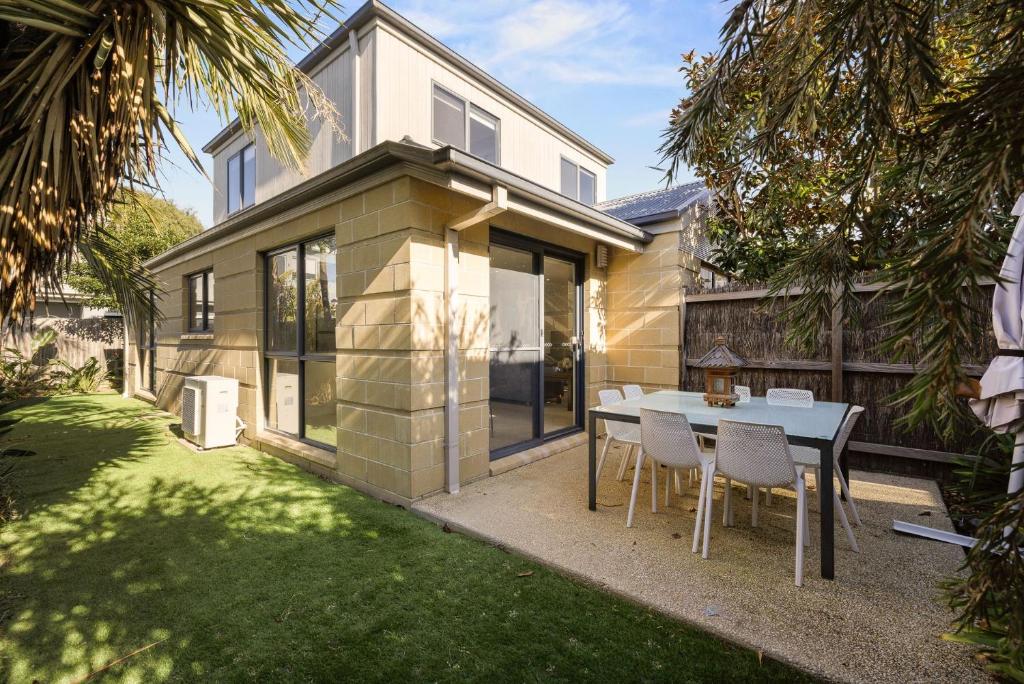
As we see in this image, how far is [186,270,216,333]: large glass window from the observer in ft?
26.5

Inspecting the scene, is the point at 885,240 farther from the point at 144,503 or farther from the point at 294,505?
the point at 144,503

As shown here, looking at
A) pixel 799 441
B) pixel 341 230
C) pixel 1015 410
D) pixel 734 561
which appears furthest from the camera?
pixel 341 230

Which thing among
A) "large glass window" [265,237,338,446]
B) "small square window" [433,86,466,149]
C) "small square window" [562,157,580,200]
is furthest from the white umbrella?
"small square window" [562,157,580,200]

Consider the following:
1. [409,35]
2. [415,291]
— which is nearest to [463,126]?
[409,35]

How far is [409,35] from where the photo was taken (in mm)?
6746

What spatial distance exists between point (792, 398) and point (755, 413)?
1.14m

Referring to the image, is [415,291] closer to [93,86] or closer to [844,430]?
[93,86]

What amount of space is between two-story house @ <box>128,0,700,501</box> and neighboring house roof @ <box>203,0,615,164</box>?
0.03 metres

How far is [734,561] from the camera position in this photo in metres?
3.03

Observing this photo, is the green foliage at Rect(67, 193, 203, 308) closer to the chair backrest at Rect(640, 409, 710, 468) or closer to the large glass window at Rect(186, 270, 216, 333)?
the large glass window at Rect(186, 270, 216, 333)

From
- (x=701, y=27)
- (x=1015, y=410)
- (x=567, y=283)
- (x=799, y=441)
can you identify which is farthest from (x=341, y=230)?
(x=1015, y=410)

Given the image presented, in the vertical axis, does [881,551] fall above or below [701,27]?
below

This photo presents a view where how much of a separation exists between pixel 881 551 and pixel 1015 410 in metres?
1.72

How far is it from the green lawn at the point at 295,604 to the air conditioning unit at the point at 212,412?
1.61 m
